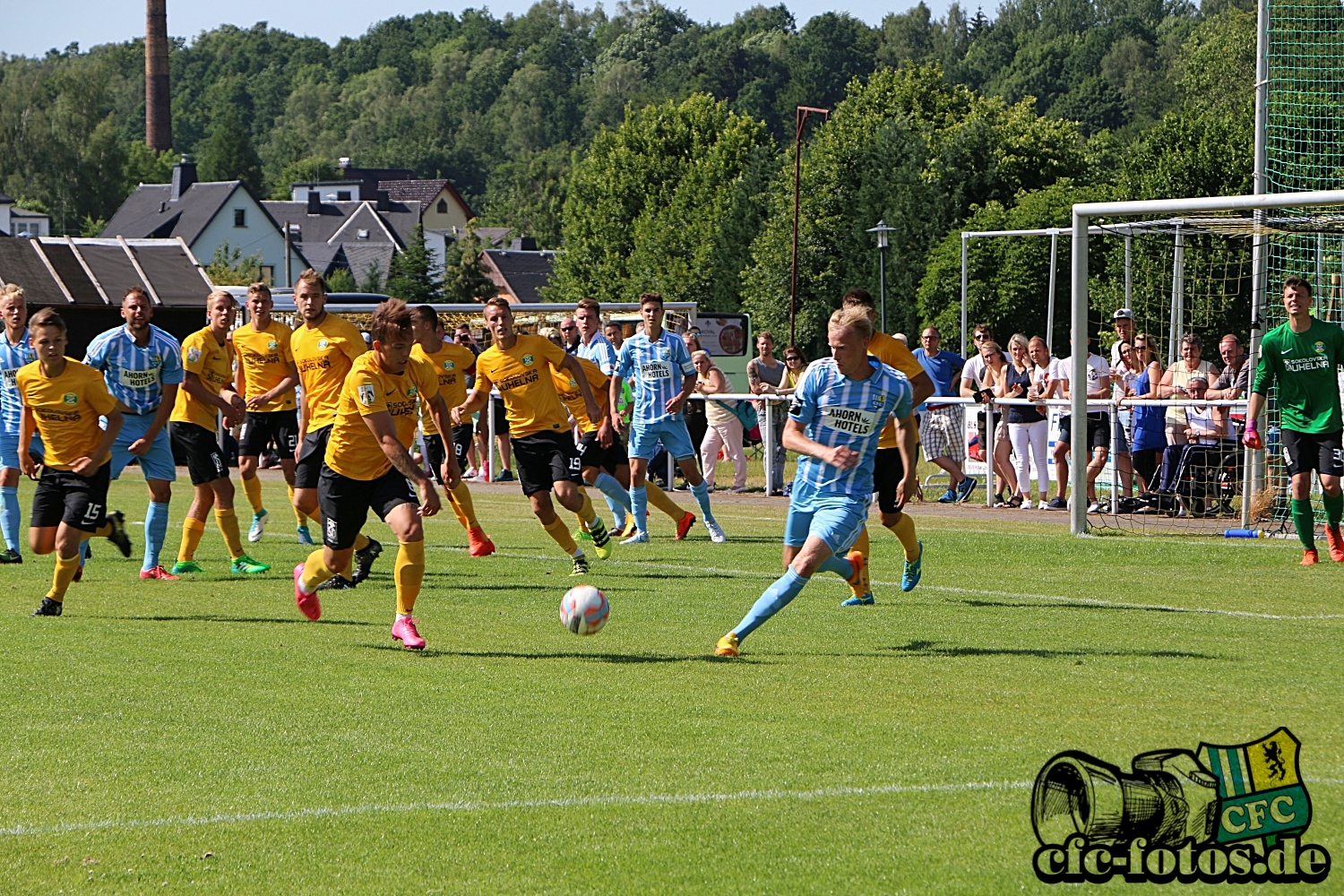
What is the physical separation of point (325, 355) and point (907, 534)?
4688mm

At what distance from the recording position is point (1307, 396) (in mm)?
12578

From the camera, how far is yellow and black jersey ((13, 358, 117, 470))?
34.6ft

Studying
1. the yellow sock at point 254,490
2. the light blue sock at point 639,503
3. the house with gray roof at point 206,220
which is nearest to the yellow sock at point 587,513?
the light blue sock at point 639,503

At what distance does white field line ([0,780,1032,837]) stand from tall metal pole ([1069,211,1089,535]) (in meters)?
9.82

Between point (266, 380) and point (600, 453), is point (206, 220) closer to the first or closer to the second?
point (266, 380)

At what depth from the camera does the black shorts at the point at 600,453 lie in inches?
573

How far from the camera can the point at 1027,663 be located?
8500mm

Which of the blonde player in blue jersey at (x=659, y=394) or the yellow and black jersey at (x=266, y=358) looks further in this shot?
the blonde player in blue jersey at (x=659, y=394)

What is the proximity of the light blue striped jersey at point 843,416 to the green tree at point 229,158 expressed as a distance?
157 metres

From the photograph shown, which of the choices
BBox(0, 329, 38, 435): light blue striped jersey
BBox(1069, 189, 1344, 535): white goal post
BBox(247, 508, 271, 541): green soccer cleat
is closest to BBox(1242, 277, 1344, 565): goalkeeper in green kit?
BBox(1069, 189, 1344, 535): white goal post

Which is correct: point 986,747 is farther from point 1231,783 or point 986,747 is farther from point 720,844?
point 720,844

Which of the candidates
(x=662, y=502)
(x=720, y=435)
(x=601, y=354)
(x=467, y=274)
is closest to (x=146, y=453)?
(x=662, y=502)

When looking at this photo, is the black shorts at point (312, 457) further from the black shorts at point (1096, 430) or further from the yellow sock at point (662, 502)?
the black shorts at point (1096, 430)

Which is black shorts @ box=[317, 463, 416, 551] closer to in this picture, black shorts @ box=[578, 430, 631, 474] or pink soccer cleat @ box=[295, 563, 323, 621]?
pink soccer cleat @ box=[295, 563, 323, 621]
